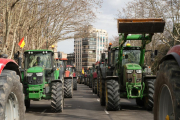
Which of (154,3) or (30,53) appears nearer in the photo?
(30,53)

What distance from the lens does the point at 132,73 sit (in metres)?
12.9

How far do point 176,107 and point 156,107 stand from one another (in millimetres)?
1220

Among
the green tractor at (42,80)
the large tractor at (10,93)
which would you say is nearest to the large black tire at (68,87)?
the green tractor at (42,80)

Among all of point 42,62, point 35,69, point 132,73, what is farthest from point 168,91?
point 42,62

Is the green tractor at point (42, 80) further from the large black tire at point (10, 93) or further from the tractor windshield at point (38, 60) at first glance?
the large black tire at point (10, 93)

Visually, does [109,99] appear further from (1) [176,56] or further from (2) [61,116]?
(1) [176,56]

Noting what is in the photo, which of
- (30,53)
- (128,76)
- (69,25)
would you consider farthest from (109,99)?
(69,25)

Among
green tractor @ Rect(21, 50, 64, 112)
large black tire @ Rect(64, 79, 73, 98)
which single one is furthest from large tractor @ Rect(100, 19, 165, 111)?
large black tire @ Rect(64, 79, 73, 98)

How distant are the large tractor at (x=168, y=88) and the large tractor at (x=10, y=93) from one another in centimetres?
229

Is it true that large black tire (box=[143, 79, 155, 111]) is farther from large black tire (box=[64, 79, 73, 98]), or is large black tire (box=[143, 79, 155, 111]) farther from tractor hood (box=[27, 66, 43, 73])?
large black tire (box=[64, 79, 73, 98])

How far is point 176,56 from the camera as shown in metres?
4.54

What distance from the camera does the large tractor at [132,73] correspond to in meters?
11.1

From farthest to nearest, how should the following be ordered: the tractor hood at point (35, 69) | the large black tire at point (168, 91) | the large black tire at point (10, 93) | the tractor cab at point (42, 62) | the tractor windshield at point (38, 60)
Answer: the tractor windshield at point (38, 60)
the tractor cab at point (42, 62)
the tractor hood at point (35, 69)
the large black tire at point (10, 93)
the large black tire at point (168, 91)

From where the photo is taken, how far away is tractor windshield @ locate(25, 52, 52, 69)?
1382cm
